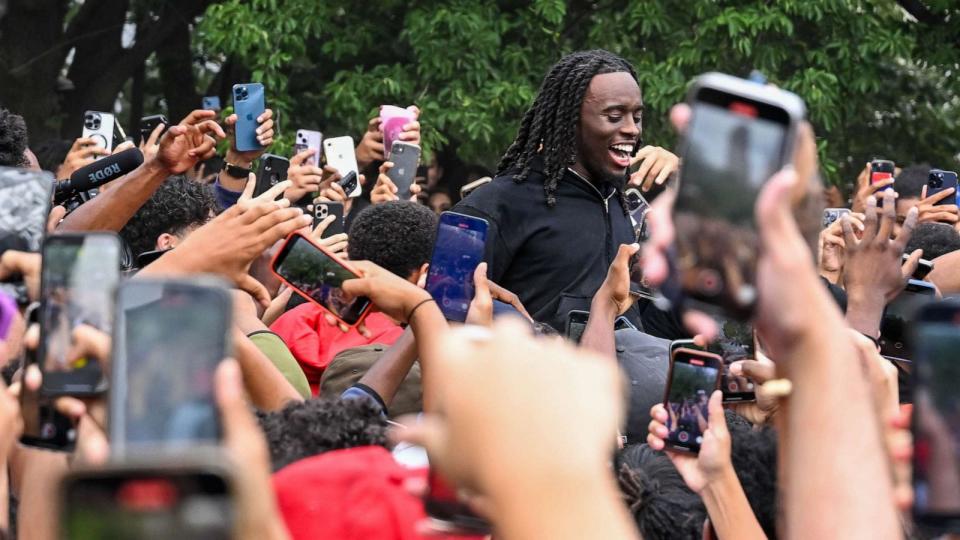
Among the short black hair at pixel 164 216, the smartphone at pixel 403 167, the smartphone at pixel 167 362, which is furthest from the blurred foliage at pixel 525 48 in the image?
the smartphone at pixel 167 362

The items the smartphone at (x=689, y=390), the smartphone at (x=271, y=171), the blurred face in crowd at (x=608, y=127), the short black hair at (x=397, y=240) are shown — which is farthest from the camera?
the smartphone at (x=271, y=171)

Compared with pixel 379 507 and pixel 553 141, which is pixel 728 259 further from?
pixel 553 141

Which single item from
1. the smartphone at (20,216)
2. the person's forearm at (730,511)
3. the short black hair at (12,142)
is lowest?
the person's forearm at (730,511)

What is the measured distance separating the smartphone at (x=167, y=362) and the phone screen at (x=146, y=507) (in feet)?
1.15

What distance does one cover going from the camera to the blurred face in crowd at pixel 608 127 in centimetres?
532

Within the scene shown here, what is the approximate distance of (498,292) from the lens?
15.2 feet

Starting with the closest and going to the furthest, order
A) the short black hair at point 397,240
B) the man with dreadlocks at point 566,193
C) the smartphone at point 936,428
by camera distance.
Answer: the smartphone at point 936,428 < the short black hair at point 397,240 < the man with dreadlocks at point 566,193

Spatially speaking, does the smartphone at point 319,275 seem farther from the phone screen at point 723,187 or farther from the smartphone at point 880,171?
the smartphone at point 880,171

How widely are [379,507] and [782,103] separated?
89cm

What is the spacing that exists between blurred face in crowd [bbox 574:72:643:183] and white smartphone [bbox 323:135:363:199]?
5.96ft

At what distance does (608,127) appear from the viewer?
17.5 ft

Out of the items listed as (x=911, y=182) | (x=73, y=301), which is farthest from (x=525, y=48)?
(x=73, y=301)

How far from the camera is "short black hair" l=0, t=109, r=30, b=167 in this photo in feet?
14.0

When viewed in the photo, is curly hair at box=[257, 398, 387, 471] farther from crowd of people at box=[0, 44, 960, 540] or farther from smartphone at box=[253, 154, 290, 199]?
smartphone at box=[253, 154, 290, 199]
